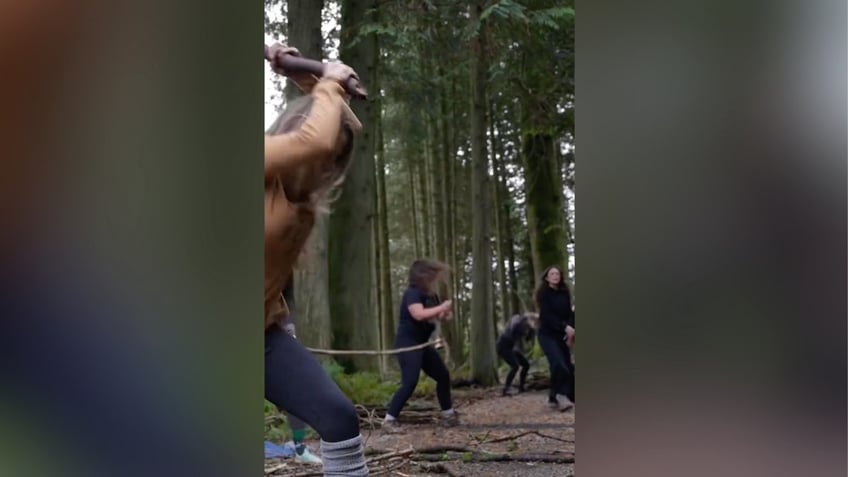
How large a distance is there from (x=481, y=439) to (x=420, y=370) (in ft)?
1.14

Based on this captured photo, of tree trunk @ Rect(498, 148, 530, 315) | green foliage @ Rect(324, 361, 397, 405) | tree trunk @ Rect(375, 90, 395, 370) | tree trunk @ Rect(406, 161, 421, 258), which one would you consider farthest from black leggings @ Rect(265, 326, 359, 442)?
tree trunk @ Rect(498, 148, 530, 315)

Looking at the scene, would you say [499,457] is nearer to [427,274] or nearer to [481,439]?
[481,439]

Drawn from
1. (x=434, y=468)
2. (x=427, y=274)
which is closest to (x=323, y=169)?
(x=427, y=274)

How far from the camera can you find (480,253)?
264 cm

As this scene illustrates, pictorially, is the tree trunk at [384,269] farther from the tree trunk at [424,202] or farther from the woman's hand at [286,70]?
the woman's hand at [286,70]

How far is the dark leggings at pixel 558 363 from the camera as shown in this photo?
2516mm

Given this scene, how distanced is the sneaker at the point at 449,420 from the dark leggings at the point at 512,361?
26 cm
